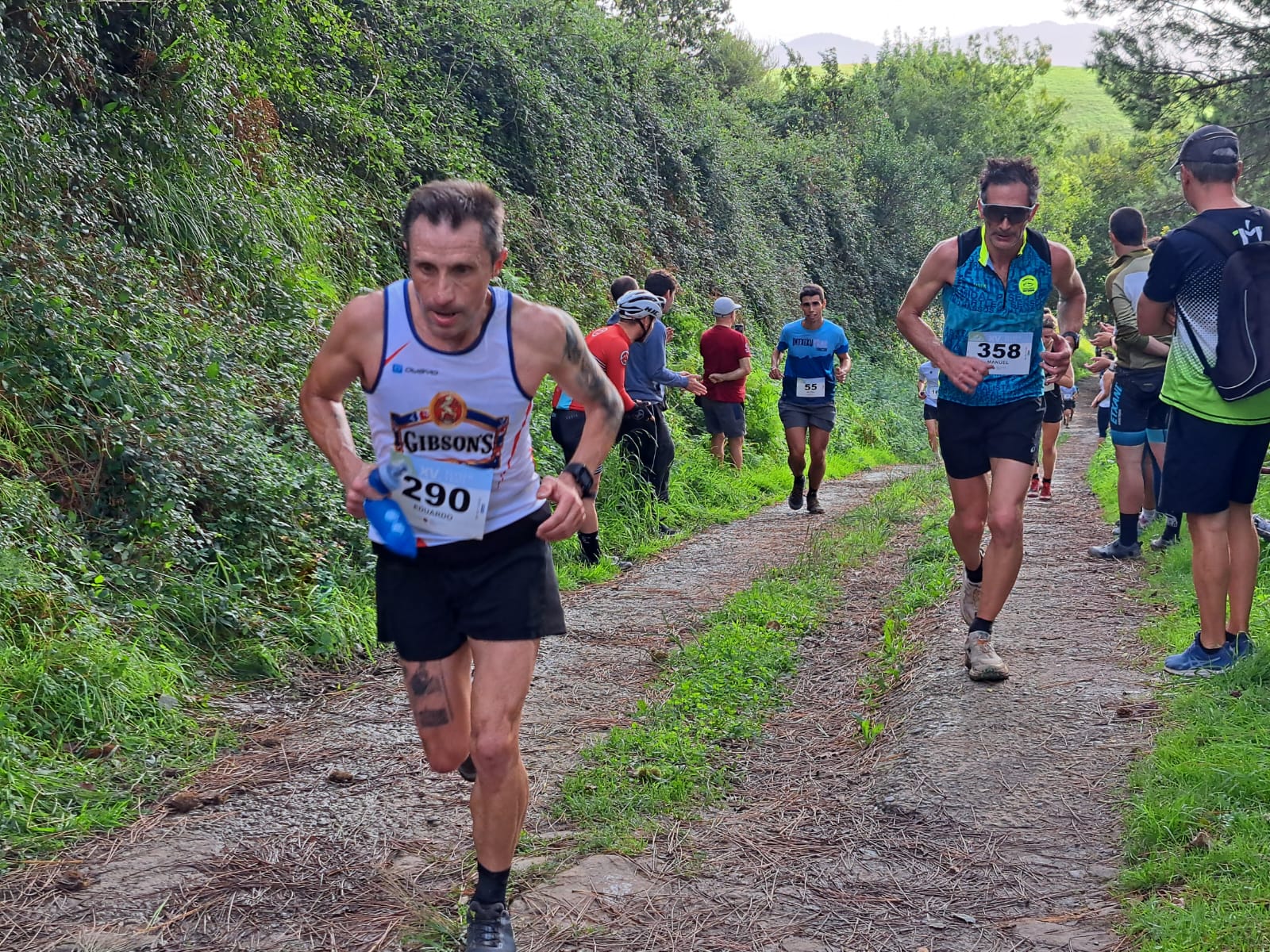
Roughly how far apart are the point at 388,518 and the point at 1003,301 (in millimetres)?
3389

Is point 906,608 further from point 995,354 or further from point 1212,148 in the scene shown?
point 1212,148

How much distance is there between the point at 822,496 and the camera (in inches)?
549

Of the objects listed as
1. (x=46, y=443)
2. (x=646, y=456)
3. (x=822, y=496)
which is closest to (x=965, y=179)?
(x=822, y=496)

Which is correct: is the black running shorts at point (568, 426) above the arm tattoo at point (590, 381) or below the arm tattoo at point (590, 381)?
below

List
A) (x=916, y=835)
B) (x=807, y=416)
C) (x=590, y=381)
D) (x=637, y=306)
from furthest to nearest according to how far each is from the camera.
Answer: (x=807, y=416) < (x=637, y=306) < (x=916, y=835) < (x=590, y=381)

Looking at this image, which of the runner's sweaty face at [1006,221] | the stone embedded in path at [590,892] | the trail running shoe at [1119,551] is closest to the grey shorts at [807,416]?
the trail running shoe at [1119,551]

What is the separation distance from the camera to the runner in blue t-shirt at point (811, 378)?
38.4 ft

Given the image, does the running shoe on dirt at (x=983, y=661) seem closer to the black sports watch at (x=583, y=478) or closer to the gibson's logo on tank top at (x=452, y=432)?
the black sports watch at (x=583, y=478)

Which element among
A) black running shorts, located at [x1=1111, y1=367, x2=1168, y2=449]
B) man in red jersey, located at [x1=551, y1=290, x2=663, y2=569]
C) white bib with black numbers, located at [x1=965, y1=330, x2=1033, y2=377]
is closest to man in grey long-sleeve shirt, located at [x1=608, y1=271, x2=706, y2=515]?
man in red jersey, located at [x1=551, y1=290, x2=663, y2=569]

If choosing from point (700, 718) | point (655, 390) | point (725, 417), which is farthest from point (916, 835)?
point (725, 417)

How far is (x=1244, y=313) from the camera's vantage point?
4926 mm

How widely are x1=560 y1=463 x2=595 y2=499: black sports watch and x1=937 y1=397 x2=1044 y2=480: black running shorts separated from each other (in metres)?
2.57

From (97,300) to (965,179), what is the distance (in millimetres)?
37747

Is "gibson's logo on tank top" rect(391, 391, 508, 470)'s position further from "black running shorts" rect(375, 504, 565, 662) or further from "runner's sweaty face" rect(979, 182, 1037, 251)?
"runner's sweaty face" rect(979, 182, 1037, 251)
